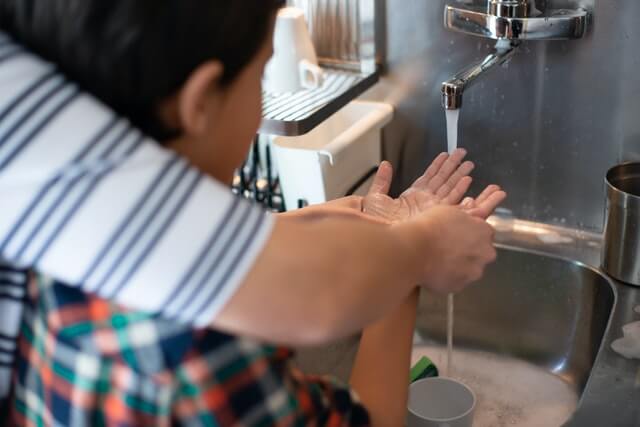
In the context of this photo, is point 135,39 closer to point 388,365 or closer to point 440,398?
point 388,365

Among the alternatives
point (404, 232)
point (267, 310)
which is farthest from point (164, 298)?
point (404, 232)

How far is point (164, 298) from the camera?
411 millimetres

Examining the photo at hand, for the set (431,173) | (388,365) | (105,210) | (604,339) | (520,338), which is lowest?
(520,338)

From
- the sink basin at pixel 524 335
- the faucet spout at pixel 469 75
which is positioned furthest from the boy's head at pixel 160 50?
the sink basin at pixel 524 335

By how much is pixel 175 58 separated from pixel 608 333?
2.18 ft

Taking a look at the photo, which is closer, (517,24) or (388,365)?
(388,365)

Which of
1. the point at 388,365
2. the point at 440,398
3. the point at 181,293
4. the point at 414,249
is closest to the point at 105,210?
the point at 181,293

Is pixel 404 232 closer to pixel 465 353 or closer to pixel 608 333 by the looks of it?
pixel 608 333

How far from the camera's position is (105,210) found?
406mm

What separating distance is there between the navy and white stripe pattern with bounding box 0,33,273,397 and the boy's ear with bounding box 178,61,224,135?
33 mm

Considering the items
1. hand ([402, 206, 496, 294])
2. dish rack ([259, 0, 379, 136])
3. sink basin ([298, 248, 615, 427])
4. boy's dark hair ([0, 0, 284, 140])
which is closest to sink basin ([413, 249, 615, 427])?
sink basin ([298, 248, 615, 427])

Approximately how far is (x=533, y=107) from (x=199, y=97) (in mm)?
751

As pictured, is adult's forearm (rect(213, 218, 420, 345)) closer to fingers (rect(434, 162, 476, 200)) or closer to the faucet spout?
fingers (rect(434, 162, 476, 200))

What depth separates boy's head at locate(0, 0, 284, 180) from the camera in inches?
16.0
